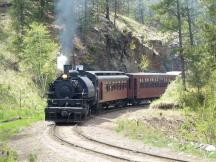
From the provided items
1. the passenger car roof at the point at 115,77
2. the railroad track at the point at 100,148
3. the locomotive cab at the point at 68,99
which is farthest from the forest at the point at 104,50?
the railroad track at the point at 100,148

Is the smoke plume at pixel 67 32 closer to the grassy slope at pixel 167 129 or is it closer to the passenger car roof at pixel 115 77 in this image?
the passenger car roof at pixel 115 77

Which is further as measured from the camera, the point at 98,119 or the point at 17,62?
the point at 17,62

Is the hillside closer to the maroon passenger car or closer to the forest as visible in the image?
the forest

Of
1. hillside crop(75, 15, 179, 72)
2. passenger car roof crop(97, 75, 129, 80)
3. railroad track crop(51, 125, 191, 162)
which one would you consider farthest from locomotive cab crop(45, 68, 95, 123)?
hillside crop(75, 15, 179, 72)

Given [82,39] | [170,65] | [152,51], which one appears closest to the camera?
[82,39]

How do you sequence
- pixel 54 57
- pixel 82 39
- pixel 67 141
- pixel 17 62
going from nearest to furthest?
pixel 67 141, pixel 54 57, pixel 17 62, pixel 82 39

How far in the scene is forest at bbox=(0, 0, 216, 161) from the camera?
30164mm

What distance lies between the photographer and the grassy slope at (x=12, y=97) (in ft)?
83.1

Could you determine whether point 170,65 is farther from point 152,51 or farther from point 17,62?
point 17,62

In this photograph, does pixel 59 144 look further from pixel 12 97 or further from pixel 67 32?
pixel 12 97

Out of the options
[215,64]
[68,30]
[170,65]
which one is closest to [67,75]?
[68,30]

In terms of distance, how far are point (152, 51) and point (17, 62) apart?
1343 inches

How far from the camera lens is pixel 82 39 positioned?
63.9 m

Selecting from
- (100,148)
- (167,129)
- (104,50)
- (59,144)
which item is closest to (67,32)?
(167,129)
